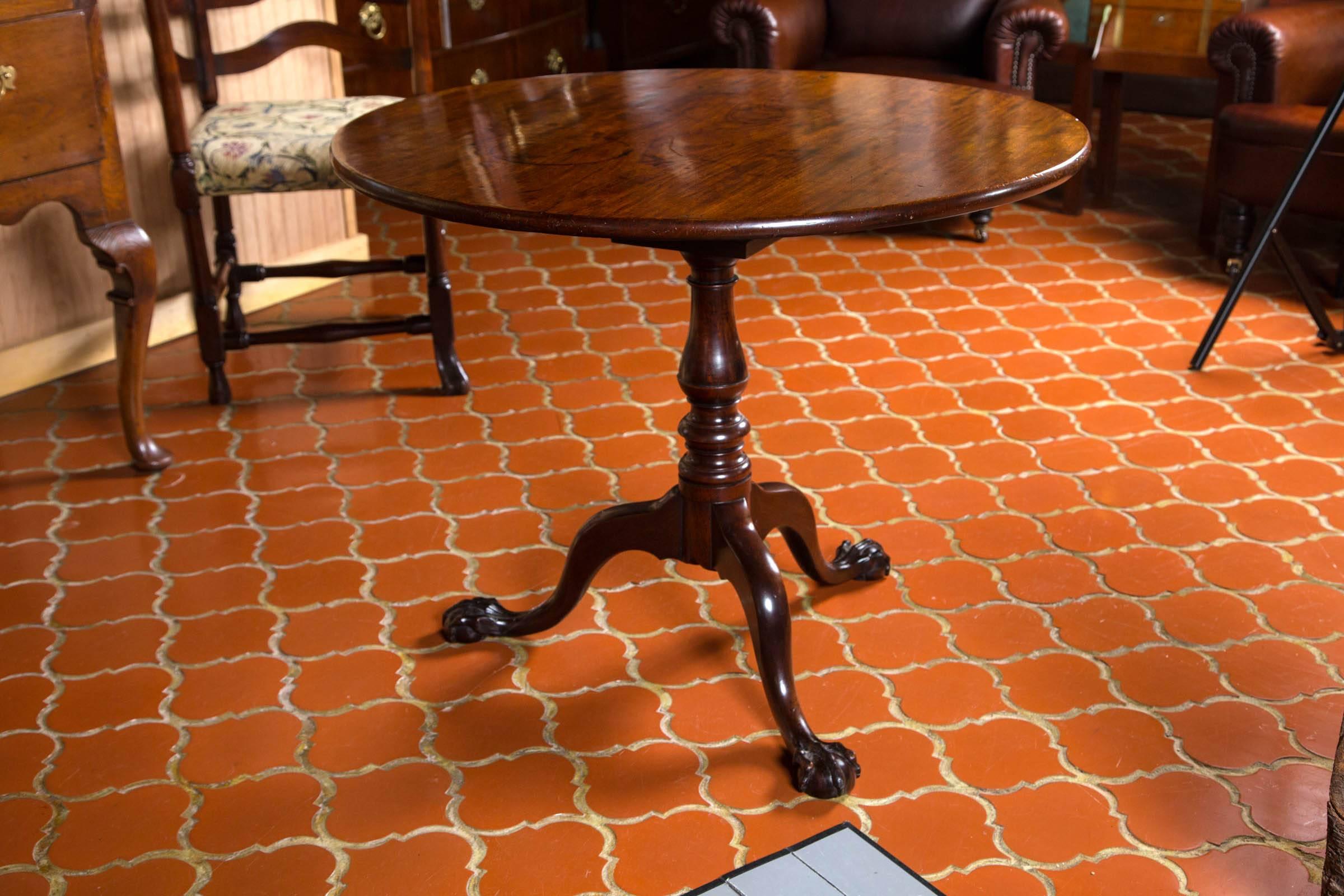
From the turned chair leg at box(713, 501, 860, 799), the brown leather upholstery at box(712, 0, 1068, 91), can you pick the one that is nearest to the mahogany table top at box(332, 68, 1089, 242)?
the turned chair leg at box(713, 501, 860, 799)

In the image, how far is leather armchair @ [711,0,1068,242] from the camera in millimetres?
4008

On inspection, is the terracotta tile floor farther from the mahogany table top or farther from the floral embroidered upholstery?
the mahogany table top

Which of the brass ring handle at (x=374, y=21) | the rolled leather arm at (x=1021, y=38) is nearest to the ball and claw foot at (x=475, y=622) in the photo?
the brass ring handle at (x=374, y=21)

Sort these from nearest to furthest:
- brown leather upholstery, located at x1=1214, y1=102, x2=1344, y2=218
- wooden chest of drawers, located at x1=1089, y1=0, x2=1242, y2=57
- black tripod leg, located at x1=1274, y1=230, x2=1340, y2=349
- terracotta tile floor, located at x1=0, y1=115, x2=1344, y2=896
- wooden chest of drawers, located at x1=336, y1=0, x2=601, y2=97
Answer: terracotta tile floor, located at x1=0, y1=115, x2=1344, y2=896 → black tripod leg, located at x1=1274, y1=230, x2=1340, y2=349 → brown leather upholstery, located at x1=1214, y1=102, x2=1344, y2=218 → wooden chest of drawers, located at x1=336, y1=0, x2=601, y2=97 → wooden chest of drawers, located at x1=1089, y1=0, x2=1242, y2=57

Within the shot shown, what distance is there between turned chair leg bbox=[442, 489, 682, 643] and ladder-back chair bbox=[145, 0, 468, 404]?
1041 mm

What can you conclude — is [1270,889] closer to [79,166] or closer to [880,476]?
[880,476]

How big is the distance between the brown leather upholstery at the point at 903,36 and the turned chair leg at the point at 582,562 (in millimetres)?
2350

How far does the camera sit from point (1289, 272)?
3.34 m

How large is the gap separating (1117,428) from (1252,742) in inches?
43.5

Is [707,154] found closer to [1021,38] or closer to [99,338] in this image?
[99,338]

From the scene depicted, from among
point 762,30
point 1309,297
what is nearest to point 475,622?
point 1309,297

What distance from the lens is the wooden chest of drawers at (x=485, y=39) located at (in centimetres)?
441

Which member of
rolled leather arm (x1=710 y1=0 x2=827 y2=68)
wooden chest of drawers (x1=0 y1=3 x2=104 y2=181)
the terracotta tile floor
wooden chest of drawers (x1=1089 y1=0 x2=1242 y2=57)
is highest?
wooden chest of drawers (x1=0 y1=3 x2=104 y2=181)

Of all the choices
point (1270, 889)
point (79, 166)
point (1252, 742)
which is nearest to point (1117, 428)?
point (1252, 742)
